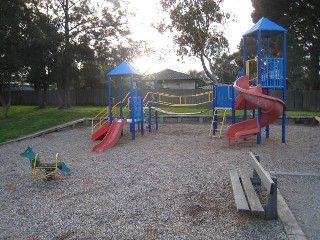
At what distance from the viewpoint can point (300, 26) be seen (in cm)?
2553

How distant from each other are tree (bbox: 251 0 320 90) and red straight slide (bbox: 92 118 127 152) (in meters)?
18.0

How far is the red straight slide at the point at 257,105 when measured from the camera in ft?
34.3

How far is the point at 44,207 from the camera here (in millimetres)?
5461

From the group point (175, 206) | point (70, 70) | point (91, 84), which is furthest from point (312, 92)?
point (175, 206)

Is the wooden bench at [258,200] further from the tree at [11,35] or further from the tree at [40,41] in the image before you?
the tree at [40,41]

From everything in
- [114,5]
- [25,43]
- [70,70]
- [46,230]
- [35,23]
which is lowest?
[46,230]

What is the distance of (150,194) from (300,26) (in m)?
23.9

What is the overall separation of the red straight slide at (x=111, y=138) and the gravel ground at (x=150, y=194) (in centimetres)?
50

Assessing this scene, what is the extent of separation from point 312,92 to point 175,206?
24.7 m

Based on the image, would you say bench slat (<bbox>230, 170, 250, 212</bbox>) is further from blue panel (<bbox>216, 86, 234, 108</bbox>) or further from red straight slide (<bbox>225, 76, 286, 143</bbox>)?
blue panel (<bbox>216, 86, 234, 108</bbox>)

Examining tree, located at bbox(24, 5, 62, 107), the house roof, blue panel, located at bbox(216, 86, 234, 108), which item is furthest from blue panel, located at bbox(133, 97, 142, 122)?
the house roof

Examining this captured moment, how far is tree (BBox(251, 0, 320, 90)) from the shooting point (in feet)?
81.9

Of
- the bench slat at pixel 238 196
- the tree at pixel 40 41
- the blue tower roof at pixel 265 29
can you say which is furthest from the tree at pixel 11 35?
the bench slat at pixel 238 196

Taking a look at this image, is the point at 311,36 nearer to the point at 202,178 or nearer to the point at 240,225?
the point at 202,178
